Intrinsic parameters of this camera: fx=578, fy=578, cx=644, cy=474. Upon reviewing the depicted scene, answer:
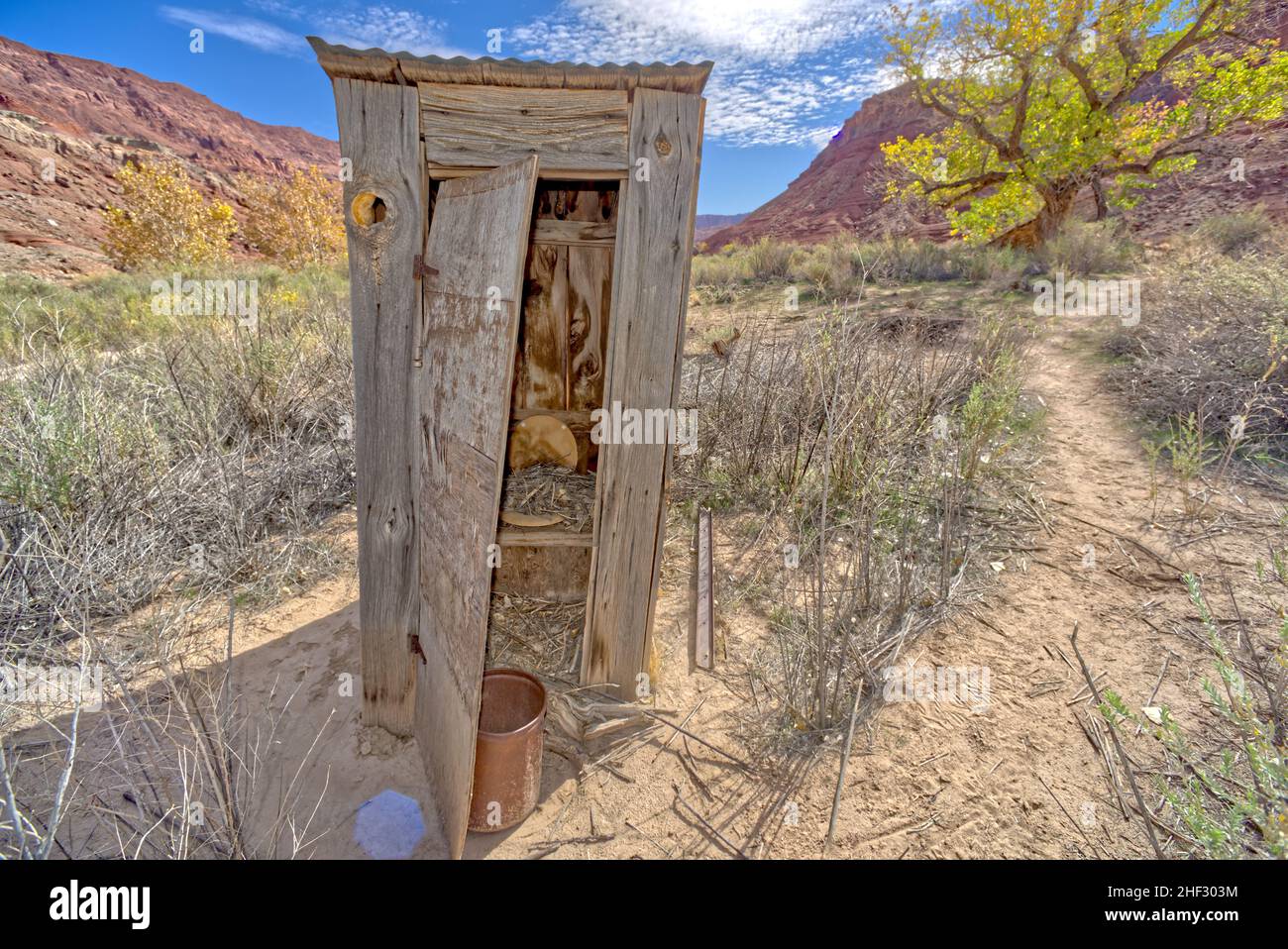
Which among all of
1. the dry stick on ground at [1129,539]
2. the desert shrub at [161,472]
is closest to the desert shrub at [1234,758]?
the dry stick on ground at [1129,539]

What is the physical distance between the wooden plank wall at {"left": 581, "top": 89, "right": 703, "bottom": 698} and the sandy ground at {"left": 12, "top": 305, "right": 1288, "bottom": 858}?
1.53 feet

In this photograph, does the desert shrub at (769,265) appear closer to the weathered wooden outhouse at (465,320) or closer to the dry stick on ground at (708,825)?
the weathered wooden outhouse at (465,320)

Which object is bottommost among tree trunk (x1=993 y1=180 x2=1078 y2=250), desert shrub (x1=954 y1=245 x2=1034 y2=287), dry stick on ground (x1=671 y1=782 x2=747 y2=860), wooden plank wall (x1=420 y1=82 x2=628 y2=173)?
dry stick on ground (x1=671 y1=782 x2=747 y2=860)

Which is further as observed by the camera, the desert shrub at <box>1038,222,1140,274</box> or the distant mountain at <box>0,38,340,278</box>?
the distant mountain at <box>0,38,340,278</box>

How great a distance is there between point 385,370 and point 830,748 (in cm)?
231

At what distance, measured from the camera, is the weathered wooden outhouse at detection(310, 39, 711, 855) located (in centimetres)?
175

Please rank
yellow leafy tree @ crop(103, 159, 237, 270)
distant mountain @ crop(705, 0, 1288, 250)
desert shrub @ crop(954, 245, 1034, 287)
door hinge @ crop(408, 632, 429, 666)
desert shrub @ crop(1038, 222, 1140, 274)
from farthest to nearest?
distant mountain @ crop(705, 0, 1288, 250) < yellow leafy tree @ crop(103, 159, 237, 270) < desert shrub @ crop(954, 245, 1034, 287) < desert shrub @ crop(1038, 222, 1140, 274) < door hinge @ crop(408, 632, 429, 666)

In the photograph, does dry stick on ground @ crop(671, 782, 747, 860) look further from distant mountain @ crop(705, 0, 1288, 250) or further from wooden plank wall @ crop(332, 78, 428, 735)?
distant mountain @ crop(705, 0, 1288, 250)

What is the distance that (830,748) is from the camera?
239cm

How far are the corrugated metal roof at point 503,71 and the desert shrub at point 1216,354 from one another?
15.7 feet

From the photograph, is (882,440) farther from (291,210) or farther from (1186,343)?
(291,210)

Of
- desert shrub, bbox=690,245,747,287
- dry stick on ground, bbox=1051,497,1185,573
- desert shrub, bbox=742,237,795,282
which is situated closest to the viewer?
dry stick on ground, bbox=1051,497,1185,573

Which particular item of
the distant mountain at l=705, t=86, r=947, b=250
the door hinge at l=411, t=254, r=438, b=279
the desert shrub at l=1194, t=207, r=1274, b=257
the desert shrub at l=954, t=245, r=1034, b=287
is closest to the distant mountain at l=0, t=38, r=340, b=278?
the door hinge at l=411, t=254, r=438, b=279

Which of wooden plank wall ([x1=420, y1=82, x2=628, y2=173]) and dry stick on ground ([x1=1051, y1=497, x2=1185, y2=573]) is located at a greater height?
wooden plank wall ([x1=420, y1=82, x2=628, y2=173])
